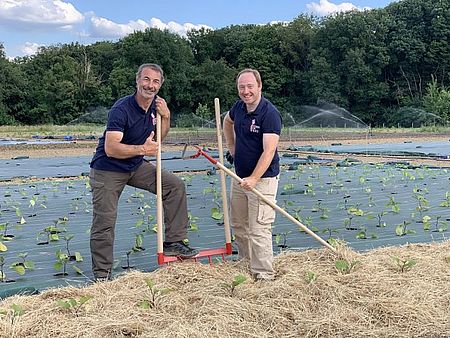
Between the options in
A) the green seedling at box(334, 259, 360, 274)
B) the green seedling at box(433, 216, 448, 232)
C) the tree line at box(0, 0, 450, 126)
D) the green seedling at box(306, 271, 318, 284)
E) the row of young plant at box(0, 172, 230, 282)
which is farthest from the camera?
the tree line at box(0, 0, 450, 126)

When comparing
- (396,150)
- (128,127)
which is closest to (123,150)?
(128,127)

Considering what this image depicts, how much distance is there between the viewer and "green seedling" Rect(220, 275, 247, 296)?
3.34 metres

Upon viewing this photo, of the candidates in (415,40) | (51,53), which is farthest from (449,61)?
(51,53)

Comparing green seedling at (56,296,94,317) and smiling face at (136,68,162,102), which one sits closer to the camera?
green seedling at (56,296,94,317)

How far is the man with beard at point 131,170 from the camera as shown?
12.6ft

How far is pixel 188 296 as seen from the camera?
341 centimetres

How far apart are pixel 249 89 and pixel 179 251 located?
1256mm

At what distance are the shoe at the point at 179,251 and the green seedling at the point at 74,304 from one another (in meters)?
0.97

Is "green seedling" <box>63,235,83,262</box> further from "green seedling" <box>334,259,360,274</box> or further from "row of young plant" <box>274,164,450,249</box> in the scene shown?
"green seedling" <box>334,259,360,274</box>

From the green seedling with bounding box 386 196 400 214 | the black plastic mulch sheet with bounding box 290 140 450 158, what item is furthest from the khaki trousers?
the black plastic mulch sheet with bounding box 290 140 450 158

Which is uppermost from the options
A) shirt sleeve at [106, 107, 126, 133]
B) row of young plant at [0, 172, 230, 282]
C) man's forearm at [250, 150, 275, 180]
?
shirt sleeve at [106, 107, 126, 133]

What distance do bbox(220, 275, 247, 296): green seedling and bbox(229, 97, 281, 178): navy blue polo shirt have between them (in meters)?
0.81

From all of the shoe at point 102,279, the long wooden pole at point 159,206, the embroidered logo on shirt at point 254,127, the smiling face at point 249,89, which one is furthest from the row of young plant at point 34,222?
the smiling face at point 249,89

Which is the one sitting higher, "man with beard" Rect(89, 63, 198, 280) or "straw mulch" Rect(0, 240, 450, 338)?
"man with beard" Rect(89, 63, 198, 280)
